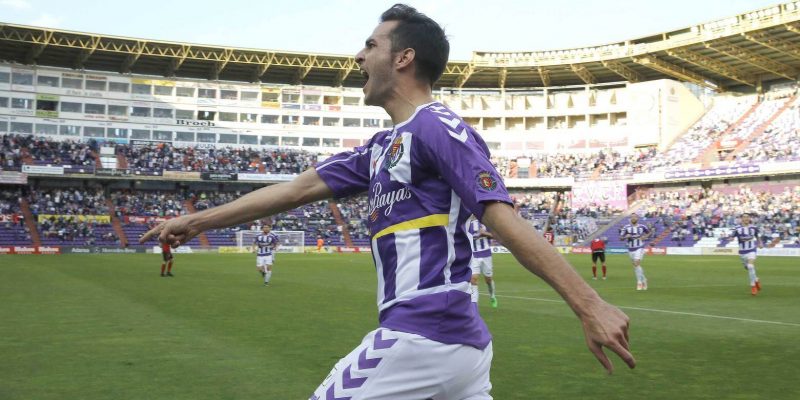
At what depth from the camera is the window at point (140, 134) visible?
73938 mm

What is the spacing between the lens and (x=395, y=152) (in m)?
2.97

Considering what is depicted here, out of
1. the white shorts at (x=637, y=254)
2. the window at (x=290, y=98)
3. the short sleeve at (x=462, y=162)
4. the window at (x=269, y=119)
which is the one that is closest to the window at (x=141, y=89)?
the window at (x=269, y=119)

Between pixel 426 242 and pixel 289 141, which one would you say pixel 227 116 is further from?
pixel 426 242

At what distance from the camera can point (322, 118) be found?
81.1 meters

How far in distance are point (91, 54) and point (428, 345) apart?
3019 inches

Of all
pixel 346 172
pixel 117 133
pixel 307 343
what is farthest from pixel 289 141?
pixel 346 172

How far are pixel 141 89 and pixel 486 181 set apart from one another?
7842cm

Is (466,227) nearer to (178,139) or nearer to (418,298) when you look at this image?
(418,298)

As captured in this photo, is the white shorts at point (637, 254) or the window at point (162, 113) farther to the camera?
the window at point (162, 113)

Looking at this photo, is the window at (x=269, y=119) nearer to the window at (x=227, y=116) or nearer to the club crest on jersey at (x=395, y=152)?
the window at (x=227, y=116)

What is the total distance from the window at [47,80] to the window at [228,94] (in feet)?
53.0

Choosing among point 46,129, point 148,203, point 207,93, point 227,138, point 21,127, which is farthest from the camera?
point 227,138

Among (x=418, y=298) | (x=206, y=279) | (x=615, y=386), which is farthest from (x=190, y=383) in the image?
(x=206, y=279)

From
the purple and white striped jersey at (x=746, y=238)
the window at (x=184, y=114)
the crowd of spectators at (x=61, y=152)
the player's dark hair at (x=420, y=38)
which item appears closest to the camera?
the player's dark hair at (x=420, y=38)
